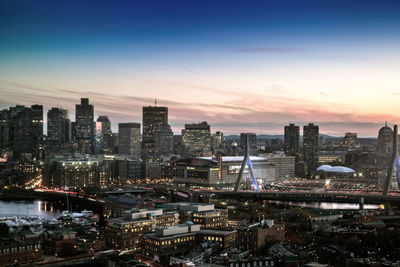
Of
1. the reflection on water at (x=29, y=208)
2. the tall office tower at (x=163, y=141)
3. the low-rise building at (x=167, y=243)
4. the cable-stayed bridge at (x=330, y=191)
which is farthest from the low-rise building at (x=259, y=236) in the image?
the tall office tower at (x=163, y=141)

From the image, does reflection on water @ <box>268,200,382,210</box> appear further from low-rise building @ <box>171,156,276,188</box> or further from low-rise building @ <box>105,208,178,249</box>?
low-rise building @ <box>105,208,178,249</box>

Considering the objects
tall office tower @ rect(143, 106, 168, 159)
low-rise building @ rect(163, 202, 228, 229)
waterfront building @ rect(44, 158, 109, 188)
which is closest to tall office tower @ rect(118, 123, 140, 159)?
tall office tower @ rect(143, 106, 168, 159)

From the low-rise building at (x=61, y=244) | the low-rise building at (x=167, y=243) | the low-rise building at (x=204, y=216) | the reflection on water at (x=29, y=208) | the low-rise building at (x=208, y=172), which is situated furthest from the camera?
the low-rise building at (x=208, y=172)

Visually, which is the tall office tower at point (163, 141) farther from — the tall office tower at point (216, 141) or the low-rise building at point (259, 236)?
the low-rise building at point (259, 236)

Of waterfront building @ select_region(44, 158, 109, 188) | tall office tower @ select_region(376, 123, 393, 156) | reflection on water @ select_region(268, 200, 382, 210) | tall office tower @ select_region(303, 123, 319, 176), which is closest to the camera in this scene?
reflection on water @ select_region(268, 200, 382, 210)

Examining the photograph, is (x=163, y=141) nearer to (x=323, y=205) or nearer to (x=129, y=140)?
(x=129, y=140)

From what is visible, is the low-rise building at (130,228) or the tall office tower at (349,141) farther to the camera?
the tall office tower at (349,141)

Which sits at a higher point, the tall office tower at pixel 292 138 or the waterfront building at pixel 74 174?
the tall office tower at pixel 292 138
